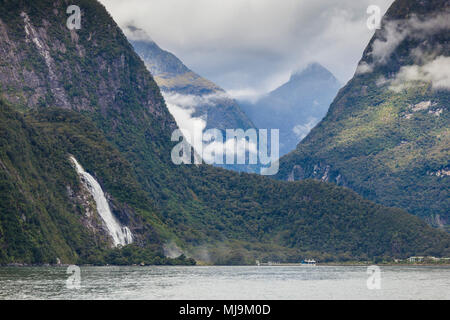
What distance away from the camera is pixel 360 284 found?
143125 mm
